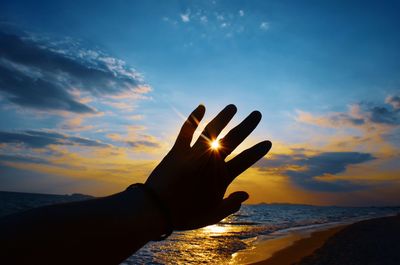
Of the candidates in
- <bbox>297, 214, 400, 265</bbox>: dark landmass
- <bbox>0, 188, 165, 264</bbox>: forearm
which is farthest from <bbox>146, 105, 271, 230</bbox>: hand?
<bbox>297, 214, 400, 265</bbox>: dark landmass

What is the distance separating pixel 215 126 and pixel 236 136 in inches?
4.6

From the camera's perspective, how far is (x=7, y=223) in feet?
3.48

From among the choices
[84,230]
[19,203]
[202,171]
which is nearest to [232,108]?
[202,171]

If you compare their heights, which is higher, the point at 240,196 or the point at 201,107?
the point at 201,107

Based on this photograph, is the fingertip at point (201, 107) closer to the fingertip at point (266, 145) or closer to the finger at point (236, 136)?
the finger at point (236, 136)

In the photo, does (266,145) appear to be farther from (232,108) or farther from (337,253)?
(337,253)

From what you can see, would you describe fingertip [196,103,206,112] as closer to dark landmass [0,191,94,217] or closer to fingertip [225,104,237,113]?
fingertip [225,104,237,113]

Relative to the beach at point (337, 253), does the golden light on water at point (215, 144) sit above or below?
above

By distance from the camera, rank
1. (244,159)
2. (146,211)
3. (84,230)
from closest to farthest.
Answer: (84,230)
(146,211)
(244,159)

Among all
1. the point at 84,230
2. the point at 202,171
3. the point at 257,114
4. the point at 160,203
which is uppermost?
the point at 257,114

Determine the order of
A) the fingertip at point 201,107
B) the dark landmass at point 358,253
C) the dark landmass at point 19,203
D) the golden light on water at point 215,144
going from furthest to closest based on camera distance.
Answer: the dark landmass at point 19,203 < the dark landmass at point 358,253 < the fingertip at point 201,107 < the golden light on water at point 215,144

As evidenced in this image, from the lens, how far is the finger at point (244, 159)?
1.56 m

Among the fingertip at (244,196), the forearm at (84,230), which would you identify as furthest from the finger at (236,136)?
the forearm at (84,230)

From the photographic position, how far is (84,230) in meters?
1.16
